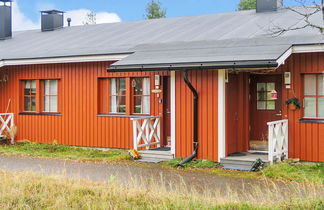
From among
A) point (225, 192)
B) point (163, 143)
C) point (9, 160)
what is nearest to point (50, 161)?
point (9, 160)

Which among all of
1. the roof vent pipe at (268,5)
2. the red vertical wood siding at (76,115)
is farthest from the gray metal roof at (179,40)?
the red vertical wood siding at (76,115)

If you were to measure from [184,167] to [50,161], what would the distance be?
389 centimetres

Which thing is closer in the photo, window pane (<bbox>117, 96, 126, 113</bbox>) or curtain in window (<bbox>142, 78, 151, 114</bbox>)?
curtain in window (<bbox>142, 78, 151, 114</bbox>)

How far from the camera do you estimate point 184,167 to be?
37.2 ft

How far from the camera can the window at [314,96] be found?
38.1 ft

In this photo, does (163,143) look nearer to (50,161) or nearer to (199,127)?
(199,127)

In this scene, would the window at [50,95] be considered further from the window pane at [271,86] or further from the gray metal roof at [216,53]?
the window pane at [271,86]

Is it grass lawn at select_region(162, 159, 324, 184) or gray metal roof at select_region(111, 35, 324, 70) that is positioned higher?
gray metal roof at select_region(111, 35, 324, 70)

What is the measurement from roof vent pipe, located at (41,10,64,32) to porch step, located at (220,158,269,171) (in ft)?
45.2

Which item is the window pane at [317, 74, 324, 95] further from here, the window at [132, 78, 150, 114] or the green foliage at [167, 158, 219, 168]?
the window at [132, 78, 150, 114]

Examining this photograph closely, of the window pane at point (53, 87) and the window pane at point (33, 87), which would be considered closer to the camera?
the window pane at point (53, 87)

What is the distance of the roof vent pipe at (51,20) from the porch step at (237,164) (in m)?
13.8

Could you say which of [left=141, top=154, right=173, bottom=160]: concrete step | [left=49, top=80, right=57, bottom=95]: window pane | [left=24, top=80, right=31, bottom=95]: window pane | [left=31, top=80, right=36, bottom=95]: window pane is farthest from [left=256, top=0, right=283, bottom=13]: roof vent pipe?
[left=24, top=80, right=31, bottom=95]: window pane

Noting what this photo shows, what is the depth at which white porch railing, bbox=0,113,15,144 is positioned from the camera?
16578mm
